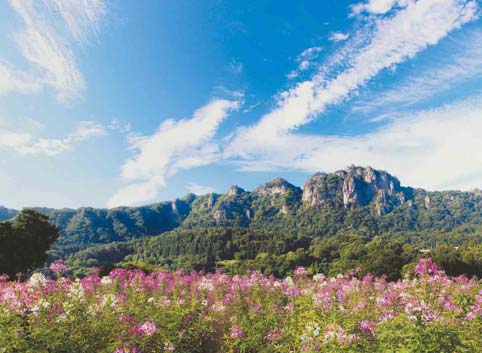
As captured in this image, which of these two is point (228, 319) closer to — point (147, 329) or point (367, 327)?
point (147, 329)

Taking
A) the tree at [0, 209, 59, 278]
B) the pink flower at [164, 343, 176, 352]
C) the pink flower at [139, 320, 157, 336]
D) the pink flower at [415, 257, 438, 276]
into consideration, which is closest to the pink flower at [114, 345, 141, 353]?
the pink flower at [139, 320, 157, 336]

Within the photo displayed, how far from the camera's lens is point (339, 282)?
961 cm

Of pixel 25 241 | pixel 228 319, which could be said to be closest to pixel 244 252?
pixel 25 241

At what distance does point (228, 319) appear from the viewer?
6797 millimetres

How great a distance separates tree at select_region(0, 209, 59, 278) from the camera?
2811 cm

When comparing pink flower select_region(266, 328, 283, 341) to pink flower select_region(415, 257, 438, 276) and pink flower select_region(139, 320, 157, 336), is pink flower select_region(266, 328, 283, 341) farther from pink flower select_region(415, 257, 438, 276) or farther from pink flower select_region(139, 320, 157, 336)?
pink flower select_region(415, 257, 438, 276)

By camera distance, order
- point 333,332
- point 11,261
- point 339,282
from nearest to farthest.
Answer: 1. point 333,332
2. point 339,282
3. point 11,261

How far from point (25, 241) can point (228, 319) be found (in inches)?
1264

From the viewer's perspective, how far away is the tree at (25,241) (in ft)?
92.2

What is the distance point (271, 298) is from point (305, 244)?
5080 inches

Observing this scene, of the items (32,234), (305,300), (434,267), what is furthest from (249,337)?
(32,234)

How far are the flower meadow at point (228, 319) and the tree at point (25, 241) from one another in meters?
27.5

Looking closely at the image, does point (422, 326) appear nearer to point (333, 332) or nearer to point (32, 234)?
point (333, 332)

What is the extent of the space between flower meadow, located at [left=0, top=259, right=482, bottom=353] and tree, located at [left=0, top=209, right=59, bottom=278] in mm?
27543
